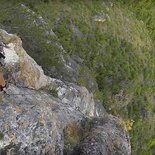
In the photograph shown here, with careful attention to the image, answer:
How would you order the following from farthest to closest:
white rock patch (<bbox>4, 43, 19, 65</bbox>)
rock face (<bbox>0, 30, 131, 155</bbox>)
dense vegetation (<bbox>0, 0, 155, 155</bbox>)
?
dense vegetation (<bbox>0, 0, 155, 155</bbox>)
white rock patch (<bbox>4, 43, 19, 65</bbox>)
rock face (<bbox>0, 30, 131, 155</bbox>)

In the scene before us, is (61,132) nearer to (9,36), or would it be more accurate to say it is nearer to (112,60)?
(9,36)

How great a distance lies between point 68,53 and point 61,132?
1355 centimetres

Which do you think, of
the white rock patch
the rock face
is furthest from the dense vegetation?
→ the white rock patch

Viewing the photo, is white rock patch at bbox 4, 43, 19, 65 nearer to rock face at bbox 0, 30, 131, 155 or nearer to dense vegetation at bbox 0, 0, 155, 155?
rock face at bbox 0, 30, 131, 155

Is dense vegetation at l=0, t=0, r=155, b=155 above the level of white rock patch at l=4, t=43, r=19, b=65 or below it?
below

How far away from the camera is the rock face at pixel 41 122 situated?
16000 mm

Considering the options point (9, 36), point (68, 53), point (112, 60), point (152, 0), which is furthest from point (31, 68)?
point (152, 0)

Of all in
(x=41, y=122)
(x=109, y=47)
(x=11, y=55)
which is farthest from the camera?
(x=109, y=47)

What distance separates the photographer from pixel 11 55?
793 inches

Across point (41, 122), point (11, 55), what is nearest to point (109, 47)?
point (11, 55)

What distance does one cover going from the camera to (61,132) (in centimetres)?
1781

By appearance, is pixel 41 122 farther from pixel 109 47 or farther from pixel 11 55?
pixel 109 47

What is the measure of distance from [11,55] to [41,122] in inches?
190

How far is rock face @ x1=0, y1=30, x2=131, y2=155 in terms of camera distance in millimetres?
16000
